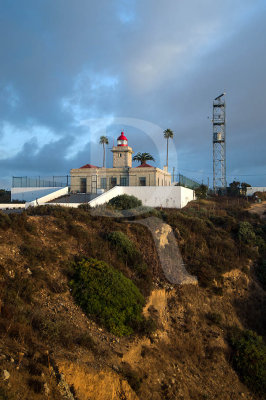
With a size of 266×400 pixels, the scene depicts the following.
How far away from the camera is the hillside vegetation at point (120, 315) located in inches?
338

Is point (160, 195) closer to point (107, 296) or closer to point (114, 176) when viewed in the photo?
point (114, 176)

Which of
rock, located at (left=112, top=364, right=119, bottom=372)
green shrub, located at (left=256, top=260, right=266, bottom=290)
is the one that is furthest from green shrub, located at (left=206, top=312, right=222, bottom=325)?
rock, located at (left=112, top=364, right=119, bottom=372)

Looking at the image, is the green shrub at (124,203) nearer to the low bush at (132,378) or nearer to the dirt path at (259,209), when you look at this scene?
the dirt path at (259,209)

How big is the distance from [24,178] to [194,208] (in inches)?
960

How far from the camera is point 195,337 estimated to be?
14328 mm

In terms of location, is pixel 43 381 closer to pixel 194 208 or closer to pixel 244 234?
pixel 244 234

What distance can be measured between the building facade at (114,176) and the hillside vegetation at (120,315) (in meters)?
17.1

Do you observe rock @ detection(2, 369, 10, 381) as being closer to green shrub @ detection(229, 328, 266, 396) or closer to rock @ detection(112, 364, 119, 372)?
rock @ detection(112, 364, 119, 372)

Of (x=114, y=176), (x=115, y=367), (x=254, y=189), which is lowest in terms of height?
(x=115, y=367)

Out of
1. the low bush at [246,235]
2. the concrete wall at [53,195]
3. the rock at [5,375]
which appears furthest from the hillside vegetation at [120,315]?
the concrete wall at [53,195]

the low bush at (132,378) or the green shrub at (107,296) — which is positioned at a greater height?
the green shrub at (107,296)

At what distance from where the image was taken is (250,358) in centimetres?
1395

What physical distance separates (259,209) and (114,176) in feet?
65.6

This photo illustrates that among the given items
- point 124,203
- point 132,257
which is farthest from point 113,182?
point 132,257
